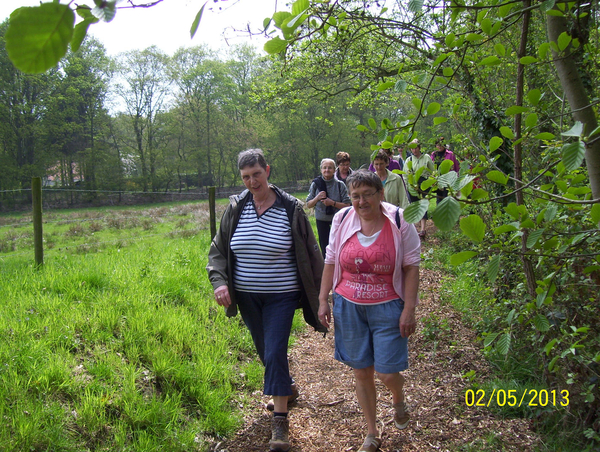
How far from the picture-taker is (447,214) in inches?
48.3

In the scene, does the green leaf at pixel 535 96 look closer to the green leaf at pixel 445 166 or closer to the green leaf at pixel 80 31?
the green leaf at pixel 445 166

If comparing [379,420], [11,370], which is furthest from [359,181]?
[11,370]

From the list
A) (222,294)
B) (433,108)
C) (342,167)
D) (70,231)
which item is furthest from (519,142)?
(70,231)

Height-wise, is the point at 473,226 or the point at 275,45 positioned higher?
the point at 275,45

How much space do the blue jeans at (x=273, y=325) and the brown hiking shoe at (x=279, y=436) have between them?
0.20 meters

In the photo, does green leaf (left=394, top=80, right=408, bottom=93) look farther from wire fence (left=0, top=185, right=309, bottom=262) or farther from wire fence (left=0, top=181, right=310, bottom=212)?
wire fence (left=0, top=185, right=309, bottom=262)

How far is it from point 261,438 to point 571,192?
2.84 metres

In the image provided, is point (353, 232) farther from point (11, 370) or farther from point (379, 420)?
point (11, 370)

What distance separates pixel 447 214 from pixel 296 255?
229cm

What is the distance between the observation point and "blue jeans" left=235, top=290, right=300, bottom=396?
11.1 feet

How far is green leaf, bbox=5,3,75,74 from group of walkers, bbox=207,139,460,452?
Result: 104 inches

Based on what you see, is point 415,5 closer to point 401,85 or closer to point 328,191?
point 401,85

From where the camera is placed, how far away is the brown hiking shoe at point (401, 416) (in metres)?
3.41
